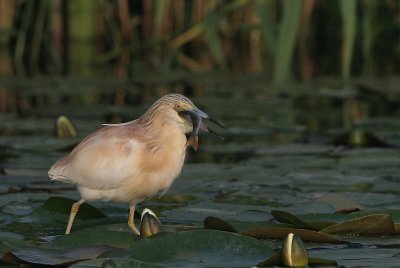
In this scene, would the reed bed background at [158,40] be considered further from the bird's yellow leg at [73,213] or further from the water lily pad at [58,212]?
the bird's yellow leg at [73,213]

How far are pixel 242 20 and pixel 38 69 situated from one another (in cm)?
297

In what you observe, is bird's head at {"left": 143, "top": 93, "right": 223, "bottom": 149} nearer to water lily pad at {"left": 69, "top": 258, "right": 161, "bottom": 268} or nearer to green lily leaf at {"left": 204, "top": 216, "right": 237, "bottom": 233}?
green lily leaf at {"left": 204, "top": 216, "right": 237, "bottom": 233}

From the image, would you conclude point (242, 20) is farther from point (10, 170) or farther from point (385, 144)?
point (10, 170)

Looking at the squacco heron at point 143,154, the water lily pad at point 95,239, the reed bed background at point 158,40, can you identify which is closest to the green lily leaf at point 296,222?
the squacco heron at point 143,154

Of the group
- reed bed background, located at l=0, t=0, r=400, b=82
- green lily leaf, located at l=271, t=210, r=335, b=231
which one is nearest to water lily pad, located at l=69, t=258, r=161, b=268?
green lily leaf, located at l=271, t=210, r=335, b=231

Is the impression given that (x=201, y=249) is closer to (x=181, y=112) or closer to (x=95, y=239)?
(x=95, y=239)

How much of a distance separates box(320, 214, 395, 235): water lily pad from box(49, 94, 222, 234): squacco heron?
0.70 meters

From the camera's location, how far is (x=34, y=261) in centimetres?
385

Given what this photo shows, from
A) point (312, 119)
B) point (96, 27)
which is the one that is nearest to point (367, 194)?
point (312, 119)

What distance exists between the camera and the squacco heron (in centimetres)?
425

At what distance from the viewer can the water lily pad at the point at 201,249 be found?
388 centimetres

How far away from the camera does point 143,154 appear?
14.0 ft

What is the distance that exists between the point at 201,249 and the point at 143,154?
53 centimetres

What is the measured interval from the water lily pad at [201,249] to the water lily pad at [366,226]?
1.84ft
